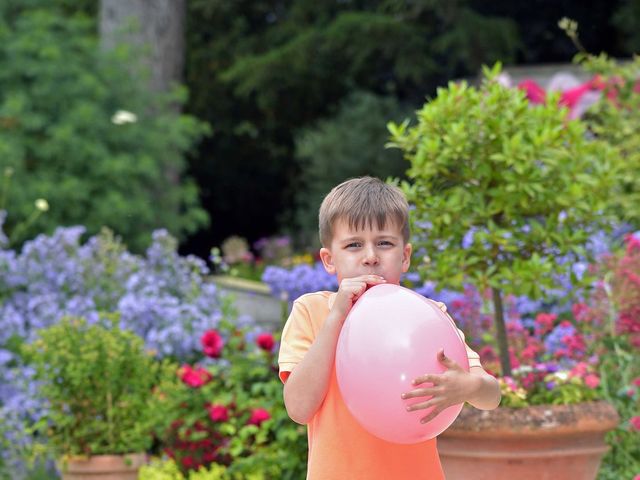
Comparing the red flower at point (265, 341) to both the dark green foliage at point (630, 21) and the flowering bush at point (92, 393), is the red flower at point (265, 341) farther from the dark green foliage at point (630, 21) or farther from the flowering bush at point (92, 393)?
the dark green foliage at point (630, 21)

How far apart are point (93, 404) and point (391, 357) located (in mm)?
2888

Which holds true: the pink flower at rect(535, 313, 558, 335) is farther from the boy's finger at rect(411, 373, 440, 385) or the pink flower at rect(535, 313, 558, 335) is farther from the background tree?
the background tree

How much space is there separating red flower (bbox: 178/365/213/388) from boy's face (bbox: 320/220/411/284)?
2.61 m

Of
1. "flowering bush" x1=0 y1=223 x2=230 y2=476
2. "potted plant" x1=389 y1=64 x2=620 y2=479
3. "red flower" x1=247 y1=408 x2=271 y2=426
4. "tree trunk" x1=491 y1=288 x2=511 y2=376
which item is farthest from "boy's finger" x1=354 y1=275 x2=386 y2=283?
"flowering bush" x1=0 y1=223 x2=230 y2=476

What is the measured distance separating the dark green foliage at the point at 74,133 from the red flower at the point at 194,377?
4.64 metres

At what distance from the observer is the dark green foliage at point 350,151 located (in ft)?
45.6

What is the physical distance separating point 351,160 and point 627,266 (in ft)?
28.8

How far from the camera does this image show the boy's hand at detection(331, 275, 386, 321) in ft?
7.81

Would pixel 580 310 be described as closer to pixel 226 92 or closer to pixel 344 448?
pixel 344 448

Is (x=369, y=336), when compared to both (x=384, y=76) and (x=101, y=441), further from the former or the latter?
(x=384, y=76)

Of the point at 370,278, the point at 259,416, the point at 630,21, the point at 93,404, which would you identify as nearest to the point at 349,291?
the point at 370,278

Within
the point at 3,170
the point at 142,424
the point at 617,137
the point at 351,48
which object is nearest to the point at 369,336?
the point at 142,424

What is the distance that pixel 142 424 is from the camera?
4887 mm

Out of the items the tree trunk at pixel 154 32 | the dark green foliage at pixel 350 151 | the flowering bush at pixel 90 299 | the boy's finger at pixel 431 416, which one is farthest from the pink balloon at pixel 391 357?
the dark green foliage at pixel 350 151
